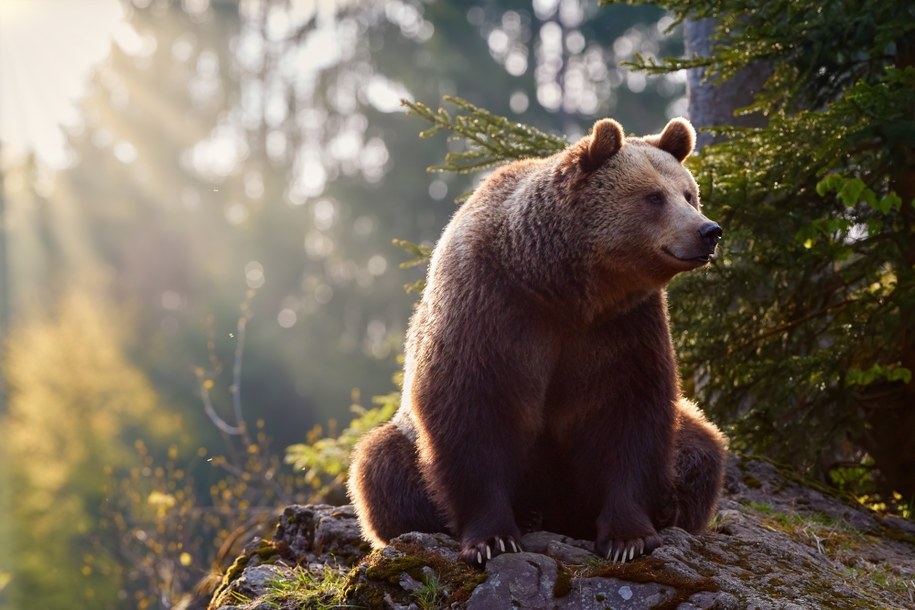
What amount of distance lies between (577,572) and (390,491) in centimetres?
98

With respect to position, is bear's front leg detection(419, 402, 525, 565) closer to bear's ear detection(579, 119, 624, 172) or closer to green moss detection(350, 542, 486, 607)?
green moss detection(350, 542, 486, 607)

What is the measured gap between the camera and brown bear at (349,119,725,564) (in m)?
3.90

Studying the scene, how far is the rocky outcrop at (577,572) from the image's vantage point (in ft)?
11.5

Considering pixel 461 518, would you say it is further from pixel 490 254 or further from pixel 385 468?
pixel 490 254

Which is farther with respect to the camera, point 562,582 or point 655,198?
point 655,198

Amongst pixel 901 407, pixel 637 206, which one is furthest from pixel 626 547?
pixel 901 407

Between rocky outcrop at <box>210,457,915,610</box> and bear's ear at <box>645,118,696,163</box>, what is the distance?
5.12ft

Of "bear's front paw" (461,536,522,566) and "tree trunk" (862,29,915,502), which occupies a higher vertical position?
"tree trunk" (862,29,915,502)

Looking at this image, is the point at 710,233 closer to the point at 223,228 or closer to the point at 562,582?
the point at 562,582

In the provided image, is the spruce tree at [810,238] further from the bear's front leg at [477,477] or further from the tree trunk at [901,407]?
the bear's front leg at [477,477]

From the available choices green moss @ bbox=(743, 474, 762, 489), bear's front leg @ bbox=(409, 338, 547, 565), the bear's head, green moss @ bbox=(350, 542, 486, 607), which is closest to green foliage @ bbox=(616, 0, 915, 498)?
green moss @ bbox=(743, 474, 762, 489)

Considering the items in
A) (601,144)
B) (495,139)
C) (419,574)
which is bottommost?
(419,574)

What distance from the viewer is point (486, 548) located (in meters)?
3.71

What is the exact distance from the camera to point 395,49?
1198 inches
